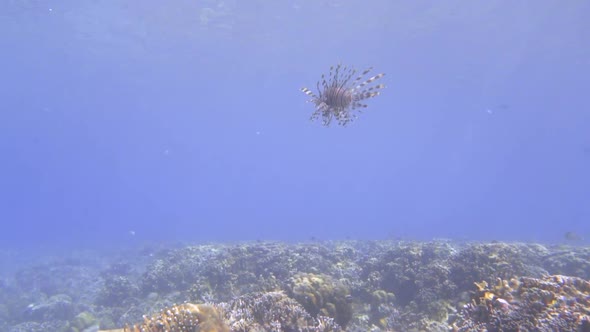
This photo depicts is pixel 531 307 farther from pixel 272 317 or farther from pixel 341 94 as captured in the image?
pixel 341 94

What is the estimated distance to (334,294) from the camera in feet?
26.7

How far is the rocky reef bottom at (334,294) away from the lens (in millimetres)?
4977

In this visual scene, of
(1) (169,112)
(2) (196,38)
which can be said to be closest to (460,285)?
(2) (196,38)

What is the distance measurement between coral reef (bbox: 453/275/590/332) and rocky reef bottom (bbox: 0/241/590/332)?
0.04 feet

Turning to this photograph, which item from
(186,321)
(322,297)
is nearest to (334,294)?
(322,297)

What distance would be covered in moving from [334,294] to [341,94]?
4.34 meters

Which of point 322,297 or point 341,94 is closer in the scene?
point 341,94

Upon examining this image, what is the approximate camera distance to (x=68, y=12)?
3994 cm

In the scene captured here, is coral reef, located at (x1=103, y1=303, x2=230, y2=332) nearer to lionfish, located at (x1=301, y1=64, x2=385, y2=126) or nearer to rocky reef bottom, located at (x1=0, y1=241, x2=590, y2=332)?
rocky reef bottom, located at (x1=0, y1=241, x2=590, y2=332)

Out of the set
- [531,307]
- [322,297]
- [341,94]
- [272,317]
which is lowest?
[272,317]

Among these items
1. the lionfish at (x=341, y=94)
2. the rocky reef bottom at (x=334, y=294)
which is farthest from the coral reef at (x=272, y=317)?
the lionfish at (x=341, y=94)

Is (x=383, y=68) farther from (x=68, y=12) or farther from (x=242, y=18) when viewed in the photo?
(x=68, y=12)

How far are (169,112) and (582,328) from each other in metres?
117

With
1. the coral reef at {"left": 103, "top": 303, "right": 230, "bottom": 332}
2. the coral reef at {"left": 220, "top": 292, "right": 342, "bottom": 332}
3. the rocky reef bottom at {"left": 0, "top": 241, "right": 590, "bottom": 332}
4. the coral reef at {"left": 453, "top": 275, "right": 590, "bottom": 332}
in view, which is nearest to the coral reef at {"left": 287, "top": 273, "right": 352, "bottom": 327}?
the rocky reef bottom at {"left": 0, "top": 241, "right": 590, "bottom": 332}
